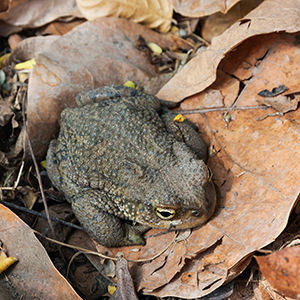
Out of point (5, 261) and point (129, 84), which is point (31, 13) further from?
point (5, 261)

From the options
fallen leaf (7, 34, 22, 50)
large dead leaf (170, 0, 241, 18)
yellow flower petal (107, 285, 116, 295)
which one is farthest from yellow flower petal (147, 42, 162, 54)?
yellow flower petal (107, 285, 116, 295)

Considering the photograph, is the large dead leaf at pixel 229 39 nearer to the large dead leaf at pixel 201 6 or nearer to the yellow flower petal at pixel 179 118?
the yellow flower petal at pixel 179 118

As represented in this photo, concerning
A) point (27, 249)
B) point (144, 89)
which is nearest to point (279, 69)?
point (144, 89)

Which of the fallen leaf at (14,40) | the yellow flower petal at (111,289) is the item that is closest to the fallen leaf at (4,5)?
the fallen leaf at (14,40)

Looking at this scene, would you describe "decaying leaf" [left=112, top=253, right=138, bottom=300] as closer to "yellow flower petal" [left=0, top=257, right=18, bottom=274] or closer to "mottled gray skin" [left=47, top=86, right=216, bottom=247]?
"mottled gray skin" [left=47, top=86, right=216, bottom=247]

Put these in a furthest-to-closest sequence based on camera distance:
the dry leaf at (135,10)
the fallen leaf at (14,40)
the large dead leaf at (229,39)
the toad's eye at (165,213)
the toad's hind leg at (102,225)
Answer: the fallen leaf at (14,40) → the dry leaf at (135,10) → the toad's hind leg at (102,225) → the large dead leaf at (229,39) → the toad's eye at (165,213)

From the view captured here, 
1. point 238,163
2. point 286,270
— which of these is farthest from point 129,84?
point 286,270

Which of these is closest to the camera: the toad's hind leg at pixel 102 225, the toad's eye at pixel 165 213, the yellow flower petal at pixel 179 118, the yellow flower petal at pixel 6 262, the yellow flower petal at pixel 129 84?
the yellow flower petal at pixel 6 262

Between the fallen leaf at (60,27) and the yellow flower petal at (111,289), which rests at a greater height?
the fallen leaf at (60,27)
